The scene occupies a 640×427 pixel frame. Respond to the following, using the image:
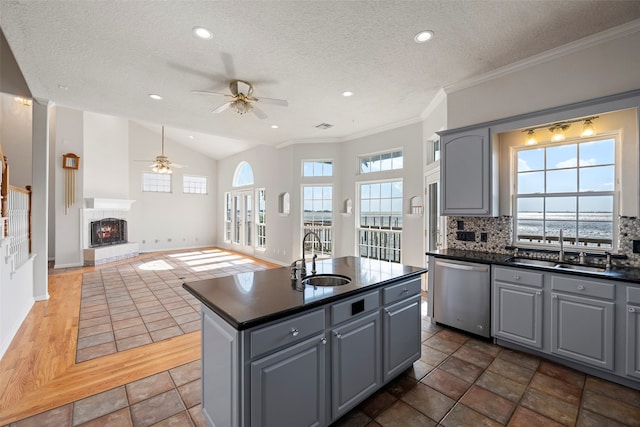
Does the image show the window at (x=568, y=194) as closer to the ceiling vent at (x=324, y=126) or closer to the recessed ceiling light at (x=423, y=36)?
the recessed ceiling light at (x=423, y=36)

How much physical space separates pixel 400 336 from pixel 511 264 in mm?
1440

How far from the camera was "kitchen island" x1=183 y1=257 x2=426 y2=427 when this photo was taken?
137 centimetres

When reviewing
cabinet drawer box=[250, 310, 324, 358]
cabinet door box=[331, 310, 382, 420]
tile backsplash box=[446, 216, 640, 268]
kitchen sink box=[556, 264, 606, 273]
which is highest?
tile backsplash box=[446, 216, 640, 268]

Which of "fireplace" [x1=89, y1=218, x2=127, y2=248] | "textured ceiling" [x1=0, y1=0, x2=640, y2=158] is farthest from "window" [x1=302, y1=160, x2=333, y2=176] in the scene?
"fireplace" [x1=89, y1=218, x2=127, y2=248]

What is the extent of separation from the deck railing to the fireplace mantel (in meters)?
3.01

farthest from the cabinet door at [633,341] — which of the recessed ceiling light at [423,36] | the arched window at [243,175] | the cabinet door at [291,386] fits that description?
the arched window at [243,175]

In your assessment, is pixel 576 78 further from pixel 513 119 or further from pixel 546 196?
pixel 546 196

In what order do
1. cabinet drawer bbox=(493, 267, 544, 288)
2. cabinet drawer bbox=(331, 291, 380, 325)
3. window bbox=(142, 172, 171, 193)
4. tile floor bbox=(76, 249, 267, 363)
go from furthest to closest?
1. window bbox=(142, 172, 171, 193)
2. tile floor bbox=(76, 249, 267, 363)
3. cabinet drawer bbox=(493, 267, 544, 288)
4. cabinet drawer bbox=(331, 291, 380, 325)

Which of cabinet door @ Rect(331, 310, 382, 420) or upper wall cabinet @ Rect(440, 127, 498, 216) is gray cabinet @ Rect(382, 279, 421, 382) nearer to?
cabinet door @ Rect(331, 310, 382, 420)

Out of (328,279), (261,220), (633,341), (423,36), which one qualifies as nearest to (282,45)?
(423,36)

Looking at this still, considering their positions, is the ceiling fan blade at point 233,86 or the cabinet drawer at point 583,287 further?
the ceiling fan blade at point 233,86

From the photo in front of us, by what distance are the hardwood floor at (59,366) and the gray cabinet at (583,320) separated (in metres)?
3.42

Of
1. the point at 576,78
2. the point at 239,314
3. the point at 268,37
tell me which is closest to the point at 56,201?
the point at 268,37

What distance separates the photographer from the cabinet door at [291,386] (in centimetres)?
137
